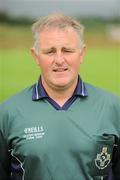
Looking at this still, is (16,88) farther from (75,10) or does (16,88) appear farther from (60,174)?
(60,174)

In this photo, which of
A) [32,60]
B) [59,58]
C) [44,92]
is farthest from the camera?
[32,60]

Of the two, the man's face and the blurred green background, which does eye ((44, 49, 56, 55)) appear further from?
the blurred green background

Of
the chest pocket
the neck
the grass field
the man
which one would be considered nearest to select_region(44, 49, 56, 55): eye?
the man

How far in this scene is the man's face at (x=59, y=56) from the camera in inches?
100

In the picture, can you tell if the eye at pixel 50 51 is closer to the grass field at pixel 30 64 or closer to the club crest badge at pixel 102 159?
the club crest badge at pixel 102 159

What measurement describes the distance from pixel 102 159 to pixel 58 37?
51 centimetres

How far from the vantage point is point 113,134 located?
263cm

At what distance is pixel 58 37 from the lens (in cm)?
256

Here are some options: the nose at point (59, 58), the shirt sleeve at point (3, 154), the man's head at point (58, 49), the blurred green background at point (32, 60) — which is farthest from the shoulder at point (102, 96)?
the blurred green background at point (32, 60)

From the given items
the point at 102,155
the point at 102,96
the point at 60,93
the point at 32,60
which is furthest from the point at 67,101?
the point at 32,60

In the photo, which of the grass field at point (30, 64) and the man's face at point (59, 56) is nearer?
the man's face at point (59, 56)

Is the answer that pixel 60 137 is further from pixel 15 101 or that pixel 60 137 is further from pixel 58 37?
pixel 58 37

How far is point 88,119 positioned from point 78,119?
0.13 ft

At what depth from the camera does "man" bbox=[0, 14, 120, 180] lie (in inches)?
100
